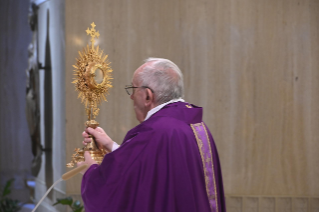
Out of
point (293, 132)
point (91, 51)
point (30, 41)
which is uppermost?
point (30, 41)

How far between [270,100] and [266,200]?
1.18 metres

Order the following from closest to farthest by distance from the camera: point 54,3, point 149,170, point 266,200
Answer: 1. point 149,170
2. point 266,200
3. point 54,3

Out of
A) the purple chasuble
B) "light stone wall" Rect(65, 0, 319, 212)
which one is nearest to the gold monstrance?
the purple chasuble

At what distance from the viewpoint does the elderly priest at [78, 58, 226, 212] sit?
1.92 meters

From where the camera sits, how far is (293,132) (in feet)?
13.7

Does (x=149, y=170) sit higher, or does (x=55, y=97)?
(x=55, y=97)

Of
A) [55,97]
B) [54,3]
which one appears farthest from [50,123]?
[54,3]

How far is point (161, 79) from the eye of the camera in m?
2.12

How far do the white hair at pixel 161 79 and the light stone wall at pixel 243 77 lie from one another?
1.97 m

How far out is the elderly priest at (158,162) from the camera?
1.92 metres

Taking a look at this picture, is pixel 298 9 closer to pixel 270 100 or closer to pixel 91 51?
pixel 270 100

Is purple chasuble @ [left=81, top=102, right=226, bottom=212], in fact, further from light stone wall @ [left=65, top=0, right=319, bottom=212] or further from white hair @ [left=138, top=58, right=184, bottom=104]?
light stone wall @ [left=65, top=0, right=319, bottom=212]

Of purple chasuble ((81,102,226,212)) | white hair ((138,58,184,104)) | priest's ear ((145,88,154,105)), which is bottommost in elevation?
purple chasuble ((81,102,226,212))

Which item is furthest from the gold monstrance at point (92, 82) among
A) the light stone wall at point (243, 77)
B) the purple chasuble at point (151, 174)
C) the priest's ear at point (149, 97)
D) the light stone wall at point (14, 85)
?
the light stone wall at point (14, 85)
